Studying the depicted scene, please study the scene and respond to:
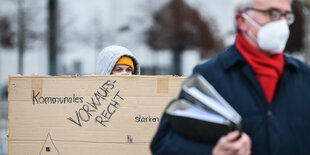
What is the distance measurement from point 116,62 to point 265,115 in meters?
1.76

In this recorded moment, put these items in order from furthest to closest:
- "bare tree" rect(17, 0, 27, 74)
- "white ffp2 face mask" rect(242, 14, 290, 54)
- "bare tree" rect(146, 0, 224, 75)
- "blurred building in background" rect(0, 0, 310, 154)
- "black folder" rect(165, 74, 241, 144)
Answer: "bare tree" rect(146, 0, 224, 75)
"blurred building in background" rect(0, 0, 310, 154)
"bare tree" rect(17, 0, 27, 74)
"white ffp2 face mask" rect(242, 14, 290, 54)
"black folder" rect(165, 74, 241, 144)

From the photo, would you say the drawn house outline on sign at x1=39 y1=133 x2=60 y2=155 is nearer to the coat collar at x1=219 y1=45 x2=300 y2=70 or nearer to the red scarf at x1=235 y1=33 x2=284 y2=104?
the coat collar at x1=219 y1=45 x2=300 y2=70

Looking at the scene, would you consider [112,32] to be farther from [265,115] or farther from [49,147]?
[265,115]

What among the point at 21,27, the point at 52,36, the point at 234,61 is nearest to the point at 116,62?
the point at 234,61

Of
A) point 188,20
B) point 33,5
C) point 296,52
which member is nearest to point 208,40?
point 188,20

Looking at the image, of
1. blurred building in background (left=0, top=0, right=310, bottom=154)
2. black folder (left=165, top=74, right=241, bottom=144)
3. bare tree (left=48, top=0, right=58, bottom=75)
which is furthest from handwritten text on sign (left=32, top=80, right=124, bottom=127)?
blurred building in background (left=0, top=0, right=310, bottom=154)

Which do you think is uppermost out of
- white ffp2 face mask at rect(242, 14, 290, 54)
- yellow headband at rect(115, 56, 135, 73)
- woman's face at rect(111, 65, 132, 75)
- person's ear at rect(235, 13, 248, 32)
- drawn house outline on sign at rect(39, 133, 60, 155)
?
person's ear at rect(235, 13, 248, 32)

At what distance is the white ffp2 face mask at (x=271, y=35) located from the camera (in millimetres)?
1563

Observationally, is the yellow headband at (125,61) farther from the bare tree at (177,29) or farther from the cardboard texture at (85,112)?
the bare tree at (177,29)

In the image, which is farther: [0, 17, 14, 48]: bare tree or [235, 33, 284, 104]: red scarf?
[0, 17, 14, 48]: bare tree

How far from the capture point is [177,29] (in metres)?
17.5

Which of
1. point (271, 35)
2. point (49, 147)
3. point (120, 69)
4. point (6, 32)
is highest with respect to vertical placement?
point (6, 32)

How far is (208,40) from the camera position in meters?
19.4

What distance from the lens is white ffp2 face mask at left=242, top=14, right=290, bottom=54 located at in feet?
5.13
